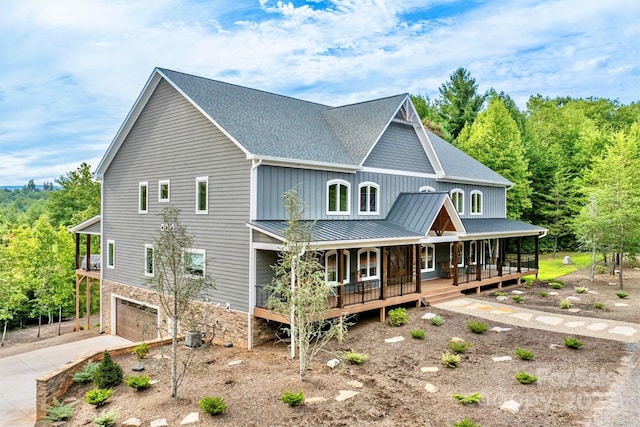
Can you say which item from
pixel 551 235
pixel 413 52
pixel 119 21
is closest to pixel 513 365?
pixel 119 21

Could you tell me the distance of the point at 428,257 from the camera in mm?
20500

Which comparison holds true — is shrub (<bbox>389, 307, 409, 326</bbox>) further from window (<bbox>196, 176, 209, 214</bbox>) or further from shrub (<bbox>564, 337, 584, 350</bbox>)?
window (<bbox>196, 176, 209, 214</bbox>)

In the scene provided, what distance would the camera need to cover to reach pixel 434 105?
51188 mm

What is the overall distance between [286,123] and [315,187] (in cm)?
314

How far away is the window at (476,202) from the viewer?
75.8 ft

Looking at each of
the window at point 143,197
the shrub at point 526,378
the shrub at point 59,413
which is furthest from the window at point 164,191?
the shrub at point 526,378

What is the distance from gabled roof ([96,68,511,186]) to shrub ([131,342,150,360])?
650 cm

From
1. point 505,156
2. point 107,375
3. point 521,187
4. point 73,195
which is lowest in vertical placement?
point 107,375

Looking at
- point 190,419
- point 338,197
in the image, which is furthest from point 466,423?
point 338,197

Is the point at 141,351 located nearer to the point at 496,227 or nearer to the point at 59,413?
the point at 59,413

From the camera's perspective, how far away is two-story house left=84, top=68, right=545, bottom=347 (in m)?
13.7

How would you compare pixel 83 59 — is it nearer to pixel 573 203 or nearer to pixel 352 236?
pixel 352 236

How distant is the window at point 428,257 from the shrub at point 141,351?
12238 millimetres

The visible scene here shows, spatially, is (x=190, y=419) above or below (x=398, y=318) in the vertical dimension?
below
